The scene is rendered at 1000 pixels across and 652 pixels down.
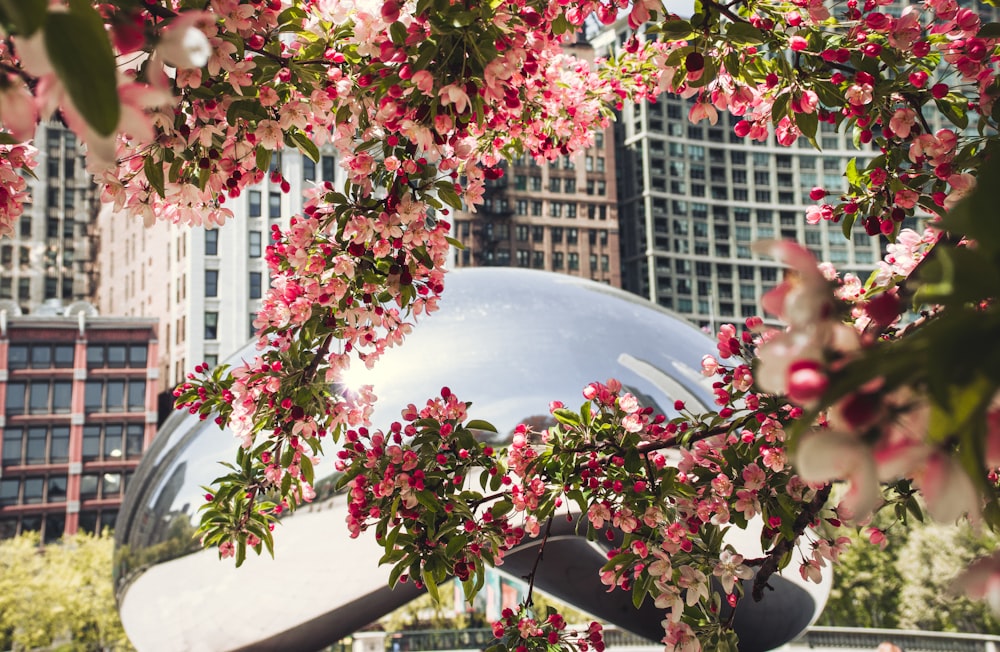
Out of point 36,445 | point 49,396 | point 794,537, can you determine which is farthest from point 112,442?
point 794,537

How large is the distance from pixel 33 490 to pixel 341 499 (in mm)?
63594

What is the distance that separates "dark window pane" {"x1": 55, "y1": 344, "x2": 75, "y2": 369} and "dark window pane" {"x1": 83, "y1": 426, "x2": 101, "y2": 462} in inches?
192

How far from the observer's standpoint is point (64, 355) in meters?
62.9

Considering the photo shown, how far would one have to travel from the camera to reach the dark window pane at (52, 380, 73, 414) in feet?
205

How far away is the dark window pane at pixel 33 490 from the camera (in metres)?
60.4

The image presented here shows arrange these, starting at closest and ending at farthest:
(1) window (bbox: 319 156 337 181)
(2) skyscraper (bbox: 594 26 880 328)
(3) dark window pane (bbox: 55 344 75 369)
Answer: (3) dark window pane (bbox: 55 344 75 369)
(1) window (bbox: 319 156 337 181)
(2) skyscraper (bbox: 594 26 880 328)

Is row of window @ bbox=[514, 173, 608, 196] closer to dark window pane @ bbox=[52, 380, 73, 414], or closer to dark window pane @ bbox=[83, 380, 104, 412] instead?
dark window pane @ bbox=[83, 380, 104, 412]

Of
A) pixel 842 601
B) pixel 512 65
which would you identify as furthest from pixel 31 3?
pixel 842 601

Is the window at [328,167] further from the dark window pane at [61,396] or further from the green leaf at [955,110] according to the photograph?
the green leaf at [955,110]

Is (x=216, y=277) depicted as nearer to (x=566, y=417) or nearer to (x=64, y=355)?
(x=64, y=355)

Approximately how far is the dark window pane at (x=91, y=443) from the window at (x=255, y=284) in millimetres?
15060

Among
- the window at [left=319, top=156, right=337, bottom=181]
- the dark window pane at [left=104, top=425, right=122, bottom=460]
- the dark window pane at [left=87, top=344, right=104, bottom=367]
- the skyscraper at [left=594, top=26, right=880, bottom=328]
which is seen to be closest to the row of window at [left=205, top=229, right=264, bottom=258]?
the window at [left=319, top=156, right=337, bottom=181]

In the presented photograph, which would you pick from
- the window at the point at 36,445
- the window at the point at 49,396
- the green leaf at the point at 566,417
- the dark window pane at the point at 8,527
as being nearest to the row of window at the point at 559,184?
the window at the point at 49,396

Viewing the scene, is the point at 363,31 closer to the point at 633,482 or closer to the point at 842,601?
the point at 633,482
